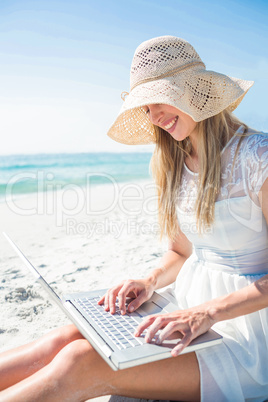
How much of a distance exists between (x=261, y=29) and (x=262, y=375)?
32.1 metres

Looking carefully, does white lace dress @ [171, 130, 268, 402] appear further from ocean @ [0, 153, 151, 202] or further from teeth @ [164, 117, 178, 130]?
ocean @ [0, 153, 151, 202]

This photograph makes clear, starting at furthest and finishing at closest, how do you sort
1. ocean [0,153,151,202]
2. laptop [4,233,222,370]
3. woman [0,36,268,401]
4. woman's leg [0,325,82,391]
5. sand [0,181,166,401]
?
ocean [0,153,151,202], sand [0,181,166,401], woman's leg [0,325,82,391], woman [0,36,268,401], laptop [4,233,222,370]

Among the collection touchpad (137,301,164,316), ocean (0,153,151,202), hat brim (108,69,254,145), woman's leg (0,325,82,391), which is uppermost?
hat brim (108,69,254,145)

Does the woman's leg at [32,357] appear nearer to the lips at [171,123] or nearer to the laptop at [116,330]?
the laptop at [116,330]

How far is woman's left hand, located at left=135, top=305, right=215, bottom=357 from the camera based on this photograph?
1.15 meters

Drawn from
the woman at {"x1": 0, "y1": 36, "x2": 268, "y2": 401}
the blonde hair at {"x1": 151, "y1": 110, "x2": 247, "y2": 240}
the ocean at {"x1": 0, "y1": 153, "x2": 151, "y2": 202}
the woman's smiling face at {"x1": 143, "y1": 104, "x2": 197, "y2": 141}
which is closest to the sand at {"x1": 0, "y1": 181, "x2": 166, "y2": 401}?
the woman at {"x1": 0, "y1": 36, "x2": 268, "y2": 401}

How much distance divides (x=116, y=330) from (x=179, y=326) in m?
0.22

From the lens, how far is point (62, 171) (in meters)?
15.4

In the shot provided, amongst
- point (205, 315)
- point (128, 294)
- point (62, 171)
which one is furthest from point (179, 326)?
point (62, 171)

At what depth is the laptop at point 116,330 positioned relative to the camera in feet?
3.57

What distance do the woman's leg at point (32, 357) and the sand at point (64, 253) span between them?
413 millimetres

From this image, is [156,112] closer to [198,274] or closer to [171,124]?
[171,124]

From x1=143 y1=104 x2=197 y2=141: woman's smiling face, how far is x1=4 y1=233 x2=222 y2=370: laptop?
2.33 feet

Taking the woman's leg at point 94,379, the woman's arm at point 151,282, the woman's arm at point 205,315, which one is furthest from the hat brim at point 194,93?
the woman's leg at point 94,379
